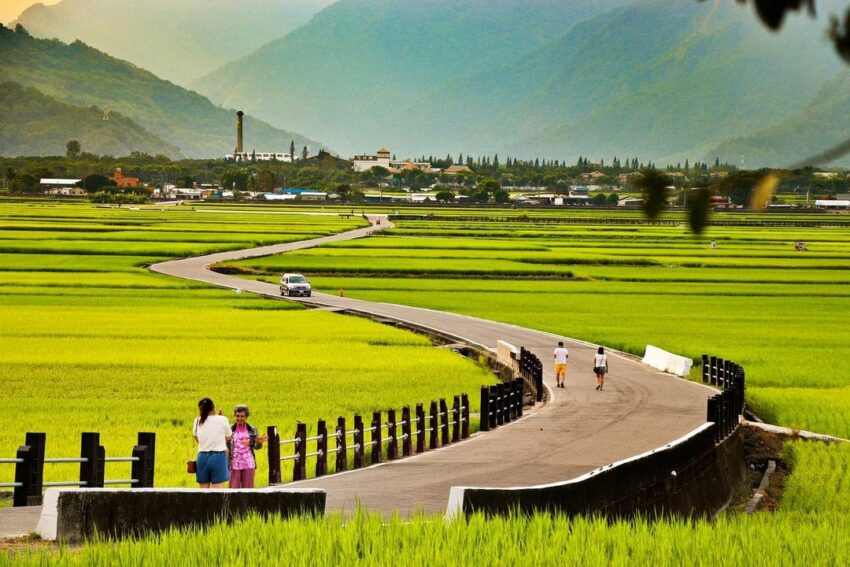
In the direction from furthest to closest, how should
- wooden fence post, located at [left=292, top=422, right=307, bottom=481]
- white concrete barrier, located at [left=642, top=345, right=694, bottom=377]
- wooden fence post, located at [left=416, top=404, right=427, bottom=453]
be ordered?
white concrete barrier, located at [left=642, top=345, right=694, bottom=377] → wooden fence post, located at [left=416, top=404, right=427, bottom=453] → wooden fence post, located at [left=292, top=422, right=307, bottom=481]

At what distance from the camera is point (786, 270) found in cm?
10469

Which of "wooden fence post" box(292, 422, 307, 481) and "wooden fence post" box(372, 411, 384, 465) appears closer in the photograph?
"wooden fence post" box(292, 422, 307, 481)

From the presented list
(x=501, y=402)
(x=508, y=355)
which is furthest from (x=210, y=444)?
(x=508, y=355)

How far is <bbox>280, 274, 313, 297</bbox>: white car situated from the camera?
74188mm

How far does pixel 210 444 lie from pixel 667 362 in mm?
28944

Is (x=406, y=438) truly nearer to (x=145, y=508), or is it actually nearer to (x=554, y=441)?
(x=554, y=441)

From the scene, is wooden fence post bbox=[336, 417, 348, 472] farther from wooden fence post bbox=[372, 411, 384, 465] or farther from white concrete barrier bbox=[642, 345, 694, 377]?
white concrete barrier bbox=[642, 345, 694, 377]

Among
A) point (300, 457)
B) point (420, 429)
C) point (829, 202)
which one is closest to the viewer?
point (829, 202)

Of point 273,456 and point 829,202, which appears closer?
point 829,202

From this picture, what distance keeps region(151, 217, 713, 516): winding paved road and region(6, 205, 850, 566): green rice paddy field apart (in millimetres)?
2644

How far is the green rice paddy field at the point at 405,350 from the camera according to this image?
11625 millimetres

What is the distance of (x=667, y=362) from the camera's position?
145 feet

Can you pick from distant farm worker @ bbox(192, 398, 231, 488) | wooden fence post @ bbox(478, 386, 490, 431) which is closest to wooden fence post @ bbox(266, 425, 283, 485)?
distant farm worker @ bbox(192, 398, 231, 488)

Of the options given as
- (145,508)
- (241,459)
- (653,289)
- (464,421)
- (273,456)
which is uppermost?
(145,508)
